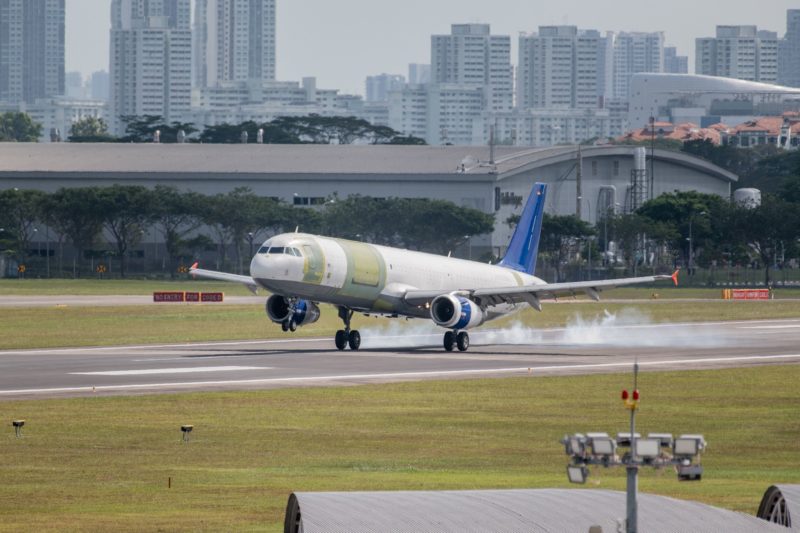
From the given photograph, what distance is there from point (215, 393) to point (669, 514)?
31.7 meters

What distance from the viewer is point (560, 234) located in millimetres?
190250

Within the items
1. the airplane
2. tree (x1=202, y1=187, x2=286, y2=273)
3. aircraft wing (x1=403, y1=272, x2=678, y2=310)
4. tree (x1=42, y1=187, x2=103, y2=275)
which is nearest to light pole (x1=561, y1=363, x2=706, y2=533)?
the airplane

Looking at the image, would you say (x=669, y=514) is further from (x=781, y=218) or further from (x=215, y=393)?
(x=781, y=218)

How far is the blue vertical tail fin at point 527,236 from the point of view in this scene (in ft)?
282

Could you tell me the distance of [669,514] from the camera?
2403cm

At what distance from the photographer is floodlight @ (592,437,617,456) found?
64.2 feet

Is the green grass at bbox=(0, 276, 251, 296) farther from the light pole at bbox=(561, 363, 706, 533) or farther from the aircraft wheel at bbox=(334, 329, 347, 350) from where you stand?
the light pole at bbox=(561, 363, 706, 533)

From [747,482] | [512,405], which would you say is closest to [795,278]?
[512,405]

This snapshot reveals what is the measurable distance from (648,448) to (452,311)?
176ft

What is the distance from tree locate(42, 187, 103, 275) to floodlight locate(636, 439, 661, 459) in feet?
554

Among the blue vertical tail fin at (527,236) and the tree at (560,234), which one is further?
the tree at (560,234)

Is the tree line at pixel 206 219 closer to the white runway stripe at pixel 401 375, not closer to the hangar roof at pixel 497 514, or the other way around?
the white runway stripe at pixel 401 375

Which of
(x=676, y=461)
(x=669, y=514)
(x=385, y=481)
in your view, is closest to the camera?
(x=676, y=461)

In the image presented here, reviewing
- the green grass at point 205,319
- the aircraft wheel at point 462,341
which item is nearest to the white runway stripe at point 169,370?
the aircraft wheel at point 462,341
